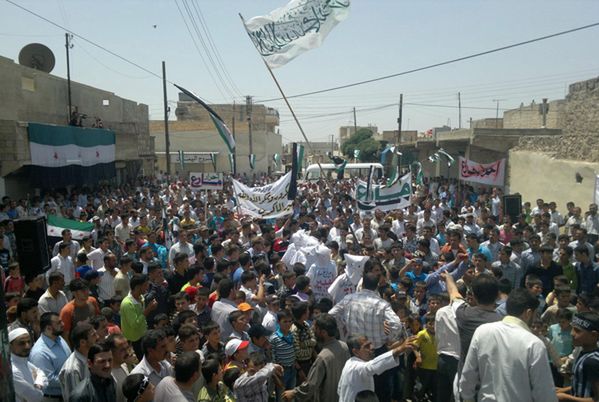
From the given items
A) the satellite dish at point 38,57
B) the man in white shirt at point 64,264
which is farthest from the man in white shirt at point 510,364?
the satellite dish at point 38,57

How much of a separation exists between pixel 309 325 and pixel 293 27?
491 centimetres

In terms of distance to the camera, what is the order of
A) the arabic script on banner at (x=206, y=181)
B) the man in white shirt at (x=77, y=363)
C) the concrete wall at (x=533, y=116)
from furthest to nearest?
1. the concrete wall at (x=533, y=116)
2. the arabic script on banner at (x=206, y=181)
3. the man in white shirt at (x=77, y=363)

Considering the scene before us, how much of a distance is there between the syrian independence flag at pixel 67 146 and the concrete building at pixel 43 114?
325 mm

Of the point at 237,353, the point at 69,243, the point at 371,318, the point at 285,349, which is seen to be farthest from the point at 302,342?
the point at 69,243

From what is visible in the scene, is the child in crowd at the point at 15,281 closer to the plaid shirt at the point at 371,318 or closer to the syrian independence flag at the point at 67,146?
the plaid shirt at the point at 371,318

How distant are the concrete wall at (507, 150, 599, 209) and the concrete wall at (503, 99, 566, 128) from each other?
12062 mm

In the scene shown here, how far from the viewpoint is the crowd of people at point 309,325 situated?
Result: 152 inches

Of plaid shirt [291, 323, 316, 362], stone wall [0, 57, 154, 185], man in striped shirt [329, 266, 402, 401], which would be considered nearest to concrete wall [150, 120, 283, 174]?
stone wall [0, 57, 154, 185]

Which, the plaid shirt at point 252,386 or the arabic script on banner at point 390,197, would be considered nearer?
the plaid shirt at point 252,386

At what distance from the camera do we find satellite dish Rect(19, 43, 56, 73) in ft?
82.2

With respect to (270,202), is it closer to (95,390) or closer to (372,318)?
(372,318)

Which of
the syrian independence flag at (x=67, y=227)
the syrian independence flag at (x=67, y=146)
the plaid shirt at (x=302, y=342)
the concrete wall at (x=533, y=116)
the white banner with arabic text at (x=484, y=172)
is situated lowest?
the plaid shirt at (x=302, y=342)

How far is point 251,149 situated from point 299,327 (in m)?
45.6

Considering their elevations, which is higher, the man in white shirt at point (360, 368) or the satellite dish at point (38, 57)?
the satellite dish at point (38, 57)
